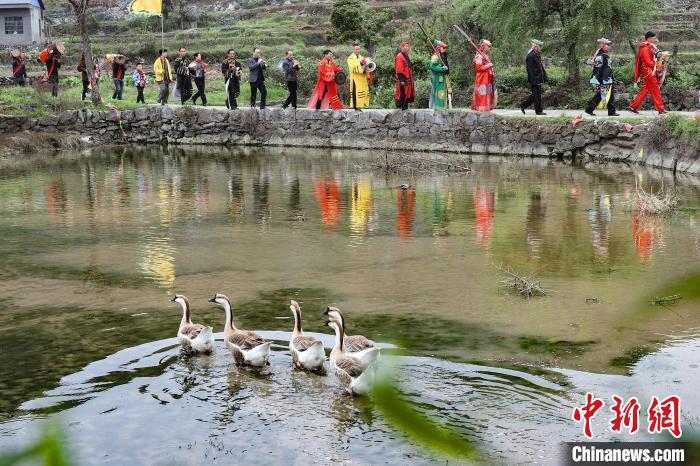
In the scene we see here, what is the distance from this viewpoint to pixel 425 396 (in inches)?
292

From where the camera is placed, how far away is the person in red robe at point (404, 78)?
2386 centimetres

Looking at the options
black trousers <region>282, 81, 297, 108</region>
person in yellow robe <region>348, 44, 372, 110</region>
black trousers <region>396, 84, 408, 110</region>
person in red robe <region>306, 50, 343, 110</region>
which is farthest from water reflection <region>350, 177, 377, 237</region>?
black trousers <region>282, 81, 297, 108</region>

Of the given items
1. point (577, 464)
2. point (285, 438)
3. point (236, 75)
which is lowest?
point (285, 438)

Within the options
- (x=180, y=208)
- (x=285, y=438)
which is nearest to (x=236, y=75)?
(x=180, y=208)

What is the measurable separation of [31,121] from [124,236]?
1469cm

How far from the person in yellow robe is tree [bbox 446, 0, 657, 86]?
4.03 meters

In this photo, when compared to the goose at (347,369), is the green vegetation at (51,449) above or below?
above

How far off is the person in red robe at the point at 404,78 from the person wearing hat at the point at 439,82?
22.9 inches

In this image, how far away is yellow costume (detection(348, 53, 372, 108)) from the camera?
2495 cm

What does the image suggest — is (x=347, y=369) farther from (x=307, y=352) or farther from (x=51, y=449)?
(x=51, y=449)

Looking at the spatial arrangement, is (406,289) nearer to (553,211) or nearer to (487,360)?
(487,360)

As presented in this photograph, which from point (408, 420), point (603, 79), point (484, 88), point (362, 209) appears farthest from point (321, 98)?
point (408, 420)

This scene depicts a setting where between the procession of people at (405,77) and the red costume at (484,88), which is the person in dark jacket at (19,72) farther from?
the red costume at (484,88)

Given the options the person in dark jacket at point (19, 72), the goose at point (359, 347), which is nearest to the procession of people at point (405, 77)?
the person in dark jacket at point (19, 72)
